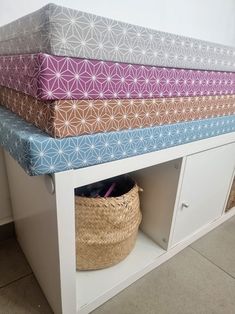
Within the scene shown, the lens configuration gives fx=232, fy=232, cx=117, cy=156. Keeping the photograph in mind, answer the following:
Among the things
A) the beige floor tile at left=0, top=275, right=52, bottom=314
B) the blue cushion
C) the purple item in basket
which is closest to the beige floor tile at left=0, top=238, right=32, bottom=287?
the beige floor tile at left=0, top=275, right=52, bottom=314

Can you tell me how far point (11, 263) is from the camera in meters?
0.81

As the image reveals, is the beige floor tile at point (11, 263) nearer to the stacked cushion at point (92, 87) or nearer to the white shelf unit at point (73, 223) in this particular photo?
the white shelf unit at point (73, 223)

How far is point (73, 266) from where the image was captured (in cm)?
54

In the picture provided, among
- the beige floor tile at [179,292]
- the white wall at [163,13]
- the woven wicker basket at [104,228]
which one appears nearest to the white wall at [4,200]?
the white wall at [163,13]

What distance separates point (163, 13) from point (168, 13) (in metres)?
0.03

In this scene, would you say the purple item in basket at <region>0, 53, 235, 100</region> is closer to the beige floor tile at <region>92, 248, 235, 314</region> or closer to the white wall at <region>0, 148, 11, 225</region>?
the white wall at <region>0, 148, 11, 225</region>

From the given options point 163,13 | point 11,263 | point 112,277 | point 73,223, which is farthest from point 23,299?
point 163,13

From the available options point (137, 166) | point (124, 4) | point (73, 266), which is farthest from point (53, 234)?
point (124, 4)

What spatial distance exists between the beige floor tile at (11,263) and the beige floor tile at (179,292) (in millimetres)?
294

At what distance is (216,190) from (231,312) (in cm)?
41

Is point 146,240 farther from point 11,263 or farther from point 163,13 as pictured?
point 163,13

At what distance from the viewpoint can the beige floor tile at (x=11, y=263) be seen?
0.76 meters

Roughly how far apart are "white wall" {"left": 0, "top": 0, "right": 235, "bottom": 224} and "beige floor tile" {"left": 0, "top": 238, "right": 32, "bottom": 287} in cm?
10

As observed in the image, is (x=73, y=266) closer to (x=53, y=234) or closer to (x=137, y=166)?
(x=53, y=234)
